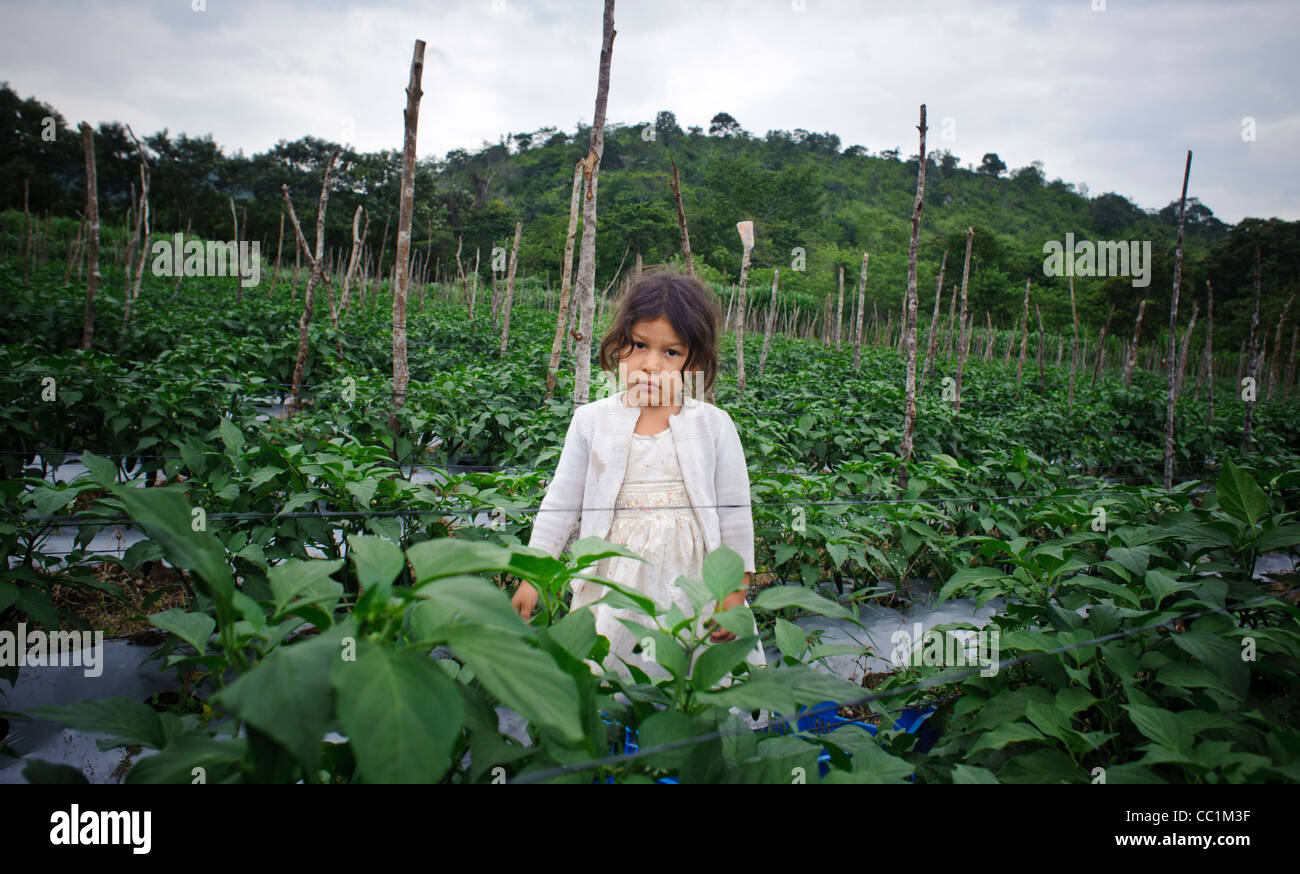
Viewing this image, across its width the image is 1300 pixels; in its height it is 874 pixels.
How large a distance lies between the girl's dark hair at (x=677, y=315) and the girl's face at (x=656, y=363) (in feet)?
0.05

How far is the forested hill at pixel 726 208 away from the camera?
2555cm

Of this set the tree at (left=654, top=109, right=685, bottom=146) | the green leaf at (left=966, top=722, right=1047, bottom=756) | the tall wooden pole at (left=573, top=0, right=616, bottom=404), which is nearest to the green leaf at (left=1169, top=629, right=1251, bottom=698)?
the green leaf at (left=966, top=722, right=1047, bottom=756)

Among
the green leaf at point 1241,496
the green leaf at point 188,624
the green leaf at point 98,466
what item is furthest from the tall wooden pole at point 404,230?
the green leaf at point 1241,496

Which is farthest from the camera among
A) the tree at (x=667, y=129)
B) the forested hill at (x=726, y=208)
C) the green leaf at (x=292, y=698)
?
the tree at (x=667, y=129)

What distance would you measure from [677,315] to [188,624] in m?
1.19

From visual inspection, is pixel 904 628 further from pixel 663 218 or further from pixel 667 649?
pixel 663 218

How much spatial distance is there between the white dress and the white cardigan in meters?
0.04

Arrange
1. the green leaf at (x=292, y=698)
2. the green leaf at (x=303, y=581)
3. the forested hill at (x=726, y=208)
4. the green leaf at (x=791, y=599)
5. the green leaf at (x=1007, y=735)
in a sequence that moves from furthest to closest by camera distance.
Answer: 1. the forested hill at (x=726, y=208)
2. the green leaf at (x=1007, y=735)
3. the green leaf at (x=791, y=599)
4. the green leaf at (x=303, y=581)
5. the green leaf at (x=292, y=698)

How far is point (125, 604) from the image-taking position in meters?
2.47

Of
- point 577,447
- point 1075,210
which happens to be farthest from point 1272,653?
point 1075,210

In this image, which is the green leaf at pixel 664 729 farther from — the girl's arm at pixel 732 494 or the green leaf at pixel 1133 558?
the green leaf at pixel 1133 558

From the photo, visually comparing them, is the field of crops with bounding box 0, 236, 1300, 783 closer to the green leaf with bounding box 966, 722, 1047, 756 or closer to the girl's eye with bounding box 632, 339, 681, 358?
the green leaf with bounding box 966, 722, 1047, 756

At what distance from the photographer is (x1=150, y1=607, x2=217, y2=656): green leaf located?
0.74 metres
